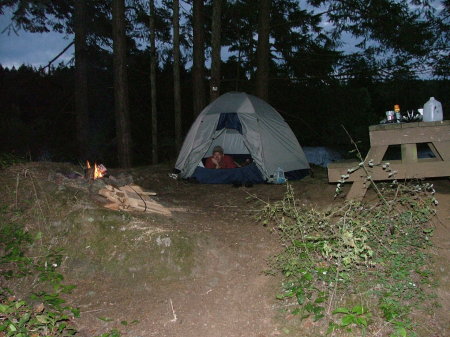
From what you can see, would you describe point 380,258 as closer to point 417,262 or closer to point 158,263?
point 417,262

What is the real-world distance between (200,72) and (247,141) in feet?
15.5

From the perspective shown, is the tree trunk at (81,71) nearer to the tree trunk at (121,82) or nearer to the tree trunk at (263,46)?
the tree trunk at (121,82)

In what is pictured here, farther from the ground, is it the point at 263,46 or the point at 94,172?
the point at 263,46

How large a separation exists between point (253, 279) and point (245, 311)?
1.42ft

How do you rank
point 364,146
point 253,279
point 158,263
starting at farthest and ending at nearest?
point 364,146
point 158,263
point 253,279

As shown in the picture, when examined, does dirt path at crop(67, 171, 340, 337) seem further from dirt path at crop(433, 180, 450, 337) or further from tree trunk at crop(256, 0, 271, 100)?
tree trunk at crop(256, 0, 271, 100)

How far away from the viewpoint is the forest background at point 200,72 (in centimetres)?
1102

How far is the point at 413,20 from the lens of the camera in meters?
11.1

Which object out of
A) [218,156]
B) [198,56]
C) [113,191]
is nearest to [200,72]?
[198,56]

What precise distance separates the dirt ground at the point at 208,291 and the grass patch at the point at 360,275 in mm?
176

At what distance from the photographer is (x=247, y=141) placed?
8.41 m

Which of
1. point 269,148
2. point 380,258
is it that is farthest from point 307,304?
point 269,148

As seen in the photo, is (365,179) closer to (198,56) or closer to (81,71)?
(198,56)

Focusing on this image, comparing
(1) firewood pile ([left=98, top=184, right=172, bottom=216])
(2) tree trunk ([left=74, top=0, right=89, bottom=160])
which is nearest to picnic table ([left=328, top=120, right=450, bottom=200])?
(1) firewood pile ([left=98, top=184, right=172, bottom=216])
